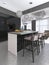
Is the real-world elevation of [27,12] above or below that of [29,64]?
above

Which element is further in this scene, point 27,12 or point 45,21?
point 45,21

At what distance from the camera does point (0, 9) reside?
18.1 ft

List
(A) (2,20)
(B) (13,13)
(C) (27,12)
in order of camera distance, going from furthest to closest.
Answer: (B) (13,13)
(C) (27,12)
(A) (2,20)

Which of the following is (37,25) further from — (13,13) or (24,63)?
(24,63)

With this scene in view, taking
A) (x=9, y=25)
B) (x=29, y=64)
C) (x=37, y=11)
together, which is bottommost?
(x=29, y=64)

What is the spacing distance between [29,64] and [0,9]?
4.49 metres

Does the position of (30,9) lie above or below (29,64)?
above

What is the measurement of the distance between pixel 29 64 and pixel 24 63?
0.17 metres

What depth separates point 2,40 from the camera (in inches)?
236

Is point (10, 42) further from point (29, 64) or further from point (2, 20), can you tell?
point (2, 20)

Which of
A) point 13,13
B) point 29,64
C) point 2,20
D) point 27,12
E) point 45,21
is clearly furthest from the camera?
point 45,21

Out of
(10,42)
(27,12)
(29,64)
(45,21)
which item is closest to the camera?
(29,64)

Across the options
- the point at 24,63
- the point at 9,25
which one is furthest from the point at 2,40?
the point at 24,63

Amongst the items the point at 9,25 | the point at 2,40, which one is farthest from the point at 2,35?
the point at 9,25
